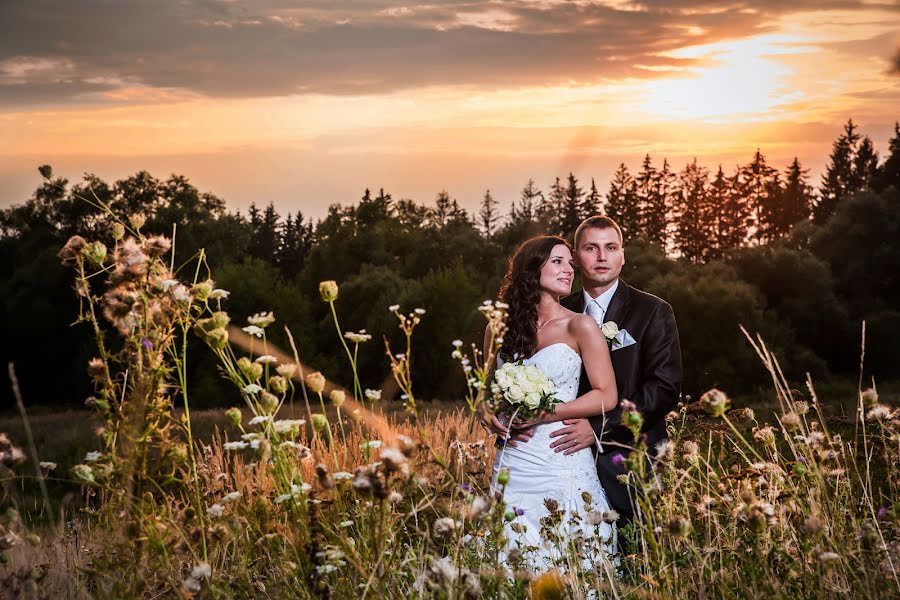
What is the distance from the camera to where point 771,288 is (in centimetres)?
3416

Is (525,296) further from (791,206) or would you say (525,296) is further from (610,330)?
(791,206)

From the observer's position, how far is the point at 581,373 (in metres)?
5.56

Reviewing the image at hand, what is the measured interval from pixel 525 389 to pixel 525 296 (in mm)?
830

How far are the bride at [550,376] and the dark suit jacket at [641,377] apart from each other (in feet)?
0.38

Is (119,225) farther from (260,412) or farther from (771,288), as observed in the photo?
(771,288)

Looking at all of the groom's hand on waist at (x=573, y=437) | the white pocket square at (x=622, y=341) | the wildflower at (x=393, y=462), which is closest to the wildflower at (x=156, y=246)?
the wildflower at (x=393, y=462)

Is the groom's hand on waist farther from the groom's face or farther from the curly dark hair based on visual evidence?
the groom's face

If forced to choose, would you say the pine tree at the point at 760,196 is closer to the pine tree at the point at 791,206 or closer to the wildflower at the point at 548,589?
the pine tree at the point at 791,206

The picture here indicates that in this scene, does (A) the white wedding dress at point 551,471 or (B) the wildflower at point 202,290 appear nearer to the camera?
(B) the wildflower at point 202,290

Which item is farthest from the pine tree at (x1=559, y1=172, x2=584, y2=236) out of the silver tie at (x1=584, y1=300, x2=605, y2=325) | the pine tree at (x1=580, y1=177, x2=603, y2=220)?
the silver tie at (x1=584, y1=300, x2=605, y2=325)

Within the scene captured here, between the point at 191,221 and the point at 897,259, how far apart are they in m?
32.0

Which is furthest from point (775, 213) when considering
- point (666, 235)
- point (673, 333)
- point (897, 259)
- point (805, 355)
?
point (673, 333)

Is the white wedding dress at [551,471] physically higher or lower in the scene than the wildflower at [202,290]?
lower

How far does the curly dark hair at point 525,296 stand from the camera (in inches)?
219
